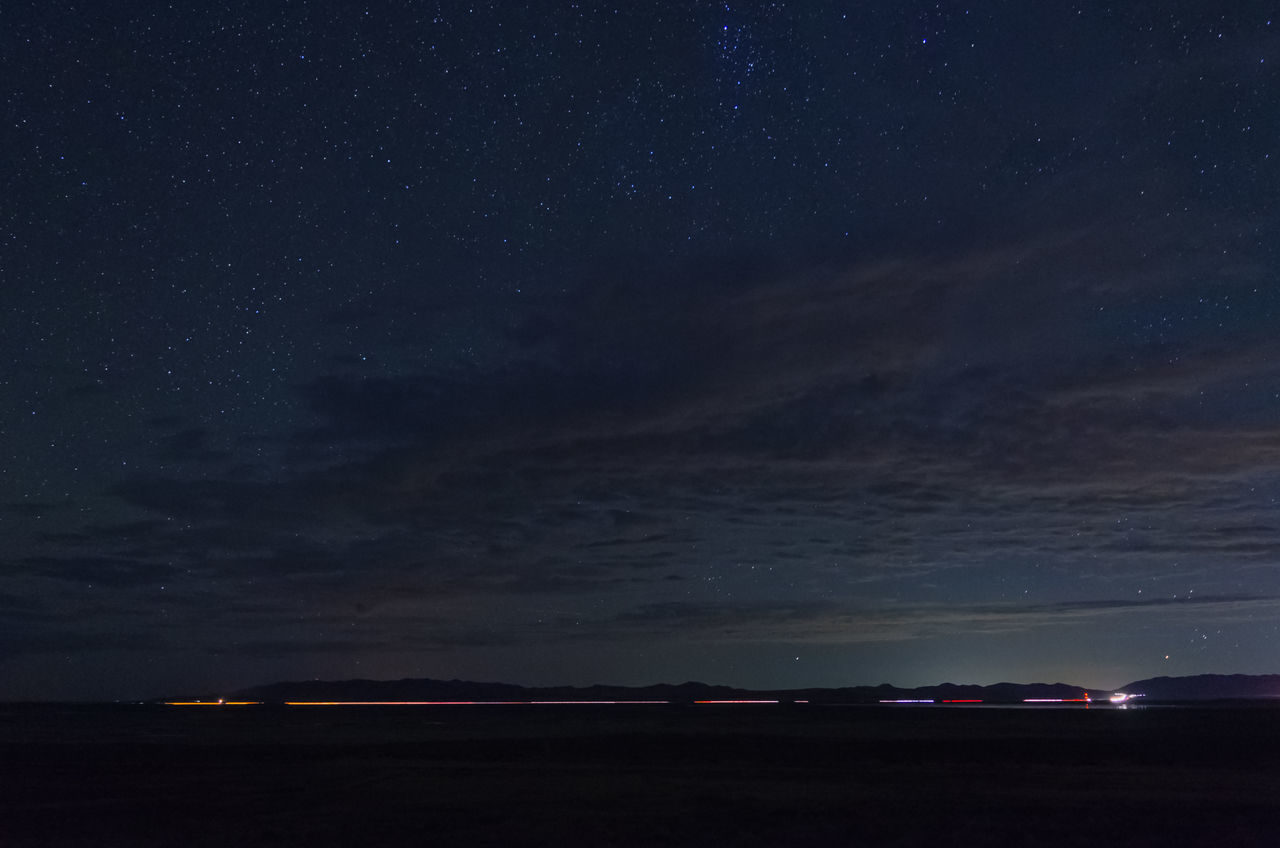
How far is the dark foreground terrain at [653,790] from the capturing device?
23.3 metres

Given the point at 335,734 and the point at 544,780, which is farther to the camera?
the point at 335,734

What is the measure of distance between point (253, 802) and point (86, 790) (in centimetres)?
763

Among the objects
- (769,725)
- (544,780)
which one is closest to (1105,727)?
(769,725)

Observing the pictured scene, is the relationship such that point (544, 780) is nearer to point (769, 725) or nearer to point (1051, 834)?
point (1051, 834)

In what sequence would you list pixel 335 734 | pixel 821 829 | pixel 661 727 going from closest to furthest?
pixel 821 829 → pixel 335 734 → pixel 661 727

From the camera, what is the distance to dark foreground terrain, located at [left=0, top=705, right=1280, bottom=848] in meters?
23.3

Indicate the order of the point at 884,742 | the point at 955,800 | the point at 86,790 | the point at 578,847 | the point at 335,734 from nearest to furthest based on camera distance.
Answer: the point at 578,847
the point at 955,800
the point at 86,790
the point at 884,742
the point at 335,734

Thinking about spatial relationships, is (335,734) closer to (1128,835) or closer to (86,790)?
(86,790)

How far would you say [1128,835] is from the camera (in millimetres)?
22391

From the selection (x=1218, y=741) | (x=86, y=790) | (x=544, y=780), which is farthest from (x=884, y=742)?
(x=86, y=790)

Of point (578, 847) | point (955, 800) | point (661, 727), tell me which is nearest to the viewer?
point (578, 847)

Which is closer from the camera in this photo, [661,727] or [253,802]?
[253,802]

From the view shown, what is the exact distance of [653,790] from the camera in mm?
31406

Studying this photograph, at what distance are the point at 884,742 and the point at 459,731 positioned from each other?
29.3 meters
